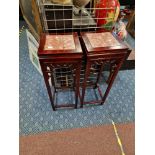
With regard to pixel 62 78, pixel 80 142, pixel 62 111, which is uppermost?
pixel 62 78

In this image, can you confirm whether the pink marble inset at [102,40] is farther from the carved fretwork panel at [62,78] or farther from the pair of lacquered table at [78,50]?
the carved fretwork panel at [62,78]

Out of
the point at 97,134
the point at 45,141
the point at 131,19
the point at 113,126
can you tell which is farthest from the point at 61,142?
the point at 131,19

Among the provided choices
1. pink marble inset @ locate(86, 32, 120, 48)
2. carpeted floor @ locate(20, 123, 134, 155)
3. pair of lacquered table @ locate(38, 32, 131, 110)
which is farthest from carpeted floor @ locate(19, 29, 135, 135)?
pink marble inset @ locate(86, 32, 120, 48)

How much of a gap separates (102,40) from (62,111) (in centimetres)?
74

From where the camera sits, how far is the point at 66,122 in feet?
4.03

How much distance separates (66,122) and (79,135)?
158 millimetres

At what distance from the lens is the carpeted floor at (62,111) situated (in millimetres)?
1212

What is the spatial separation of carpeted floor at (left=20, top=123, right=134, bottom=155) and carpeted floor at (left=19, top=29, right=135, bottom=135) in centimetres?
5

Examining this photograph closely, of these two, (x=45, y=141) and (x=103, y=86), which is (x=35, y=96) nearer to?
(x=45, y=141)

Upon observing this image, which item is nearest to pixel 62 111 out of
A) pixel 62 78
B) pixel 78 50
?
pixel 62 78

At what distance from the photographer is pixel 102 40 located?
3.03 ft

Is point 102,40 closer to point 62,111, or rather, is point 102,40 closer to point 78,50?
point 78,50

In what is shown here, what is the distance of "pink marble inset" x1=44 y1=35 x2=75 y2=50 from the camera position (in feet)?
2.77

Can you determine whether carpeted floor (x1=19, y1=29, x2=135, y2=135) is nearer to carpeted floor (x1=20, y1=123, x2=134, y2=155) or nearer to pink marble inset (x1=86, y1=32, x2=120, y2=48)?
carpeted floor (x1=20, y1=123, x2=134, y2=155)
